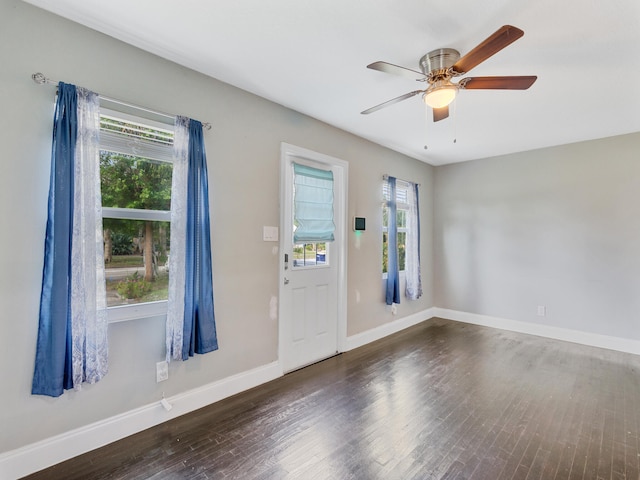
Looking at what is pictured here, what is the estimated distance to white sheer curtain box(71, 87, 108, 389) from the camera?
1.78m

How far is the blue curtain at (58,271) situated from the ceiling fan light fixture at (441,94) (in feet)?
7.34

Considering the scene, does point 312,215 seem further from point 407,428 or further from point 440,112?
point 407,428

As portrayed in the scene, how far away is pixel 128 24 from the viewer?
1.89 meters

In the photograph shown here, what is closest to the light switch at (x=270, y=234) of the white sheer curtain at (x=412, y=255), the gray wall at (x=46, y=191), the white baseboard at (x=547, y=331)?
the gray wall at (x=46, y=191)

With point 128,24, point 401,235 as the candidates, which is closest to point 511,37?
point 128,24

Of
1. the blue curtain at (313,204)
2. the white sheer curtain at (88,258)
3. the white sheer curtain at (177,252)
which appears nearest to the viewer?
the white sheer curtain at (88,258)

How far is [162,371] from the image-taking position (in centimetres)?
220

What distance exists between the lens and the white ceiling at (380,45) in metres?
1.73

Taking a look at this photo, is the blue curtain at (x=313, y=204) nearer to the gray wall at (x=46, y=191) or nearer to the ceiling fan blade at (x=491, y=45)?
the gray wall at (x=46, y=191)

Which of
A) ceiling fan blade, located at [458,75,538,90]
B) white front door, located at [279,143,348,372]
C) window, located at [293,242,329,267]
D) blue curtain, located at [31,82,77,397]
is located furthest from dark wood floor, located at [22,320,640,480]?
ceiling fan blade, located at [458,75,538,90]

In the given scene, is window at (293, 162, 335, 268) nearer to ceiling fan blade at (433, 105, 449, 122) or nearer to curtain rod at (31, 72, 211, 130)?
curtain rod at (31, 72, 211, 130)

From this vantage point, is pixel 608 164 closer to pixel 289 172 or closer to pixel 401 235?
pixel 401 235

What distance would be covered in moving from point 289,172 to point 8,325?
7.57ft

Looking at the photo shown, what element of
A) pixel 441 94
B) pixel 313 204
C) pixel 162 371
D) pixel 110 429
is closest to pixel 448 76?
pixel 441 94
